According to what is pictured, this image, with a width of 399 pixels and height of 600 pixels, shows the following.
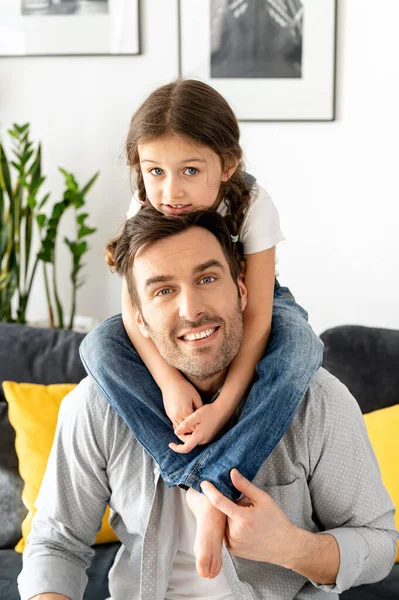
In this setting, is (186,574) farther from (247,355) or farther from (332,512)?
(247,355)

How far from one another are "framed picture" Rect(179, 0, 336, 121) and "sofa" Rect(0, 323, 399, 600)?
3.73ft

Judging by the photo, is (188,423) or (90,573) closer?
(188,423)

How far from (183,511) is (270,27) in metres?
2.15

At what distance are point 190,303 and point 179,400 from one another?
0.19 metres

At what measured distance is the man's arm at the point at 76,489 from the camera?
5.72ft

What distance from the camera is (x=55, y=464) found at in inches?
69.5

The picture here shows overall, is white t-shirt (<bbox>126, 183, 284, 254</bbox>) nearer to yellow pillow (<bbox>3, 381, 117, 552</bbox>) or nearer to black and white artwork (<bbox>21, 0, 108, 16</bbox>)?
yellow pillow (<bbox>3, 381, 117, 552</bbox>)

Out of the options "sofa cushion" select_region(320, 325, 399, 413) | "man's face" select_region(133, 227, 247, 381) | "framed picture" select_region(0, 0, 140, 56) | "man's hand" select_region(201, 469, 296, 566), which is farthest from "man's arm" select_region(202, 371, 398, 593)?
"framed picture" select_region(0, 0, 140, 56)

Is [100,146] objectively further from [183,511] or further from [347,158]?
[183,511]

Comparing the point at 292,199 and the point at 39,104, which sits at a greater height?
the point at 39,104

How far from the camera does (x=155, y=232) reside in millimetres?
1689

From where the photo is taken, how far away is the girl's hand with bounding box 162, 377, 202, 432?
163cm

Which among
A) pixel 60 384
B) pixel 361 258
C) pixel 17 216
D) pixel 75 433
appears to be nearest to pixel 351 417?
pixel 75 433

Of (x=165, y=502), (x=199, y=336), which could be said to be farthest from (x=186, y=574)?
(x=199, y=336)
